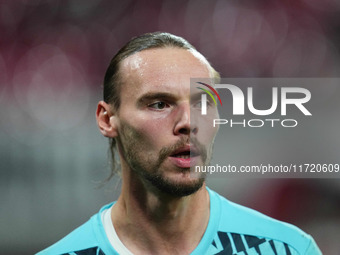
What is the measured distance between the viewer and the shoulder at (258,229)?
167cm

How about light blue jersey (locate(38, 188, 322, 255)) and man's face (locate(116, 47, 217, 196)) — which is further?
light blue jersey (locate(38, 188, 322, 255))

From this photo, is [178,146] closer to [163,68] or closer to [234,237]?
[163,68]

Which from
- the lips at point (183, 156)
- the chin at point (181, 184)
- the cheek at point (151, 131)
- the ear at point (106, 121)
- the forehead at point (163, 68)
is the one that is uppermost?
the forehead at point (163, 68)

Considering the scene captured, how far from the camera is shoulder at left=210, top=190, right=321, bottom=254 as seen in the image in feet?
5.49

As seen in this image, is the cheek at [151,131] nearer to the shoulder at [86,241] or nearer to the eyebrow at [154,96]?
the eyebrow at [154,96]

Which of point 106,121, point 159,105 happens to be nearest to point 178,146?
point 159,105

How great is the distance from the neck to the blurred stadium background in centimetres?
152

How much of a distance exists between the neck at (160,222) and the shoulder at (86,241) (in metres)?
0.09

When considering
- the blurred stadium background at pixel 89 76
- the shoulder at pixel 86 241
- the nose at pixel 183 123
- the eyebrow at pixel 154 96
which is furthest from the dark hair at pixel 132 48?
the blurred stadium background at pixel 89 76

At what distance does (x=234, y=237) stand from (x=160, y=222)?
A: 275 millimetres

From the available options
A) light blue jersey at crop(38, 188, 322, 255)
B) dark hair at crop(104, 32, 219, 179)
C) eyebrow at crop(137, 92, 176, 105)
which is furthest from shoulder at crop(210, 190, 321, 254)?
dark hair at crop(104, 32, 219, 179)

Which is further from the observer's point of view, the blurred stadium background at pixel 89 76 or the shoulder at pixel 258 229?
the blurred stadium background at pixel 89 76

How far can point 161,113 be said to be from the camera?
5.19 feet

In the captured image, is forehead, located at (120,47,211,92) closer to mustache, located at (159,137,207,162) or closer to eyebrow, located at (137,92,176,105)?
eyebrow, located at (137,92,176,105)
